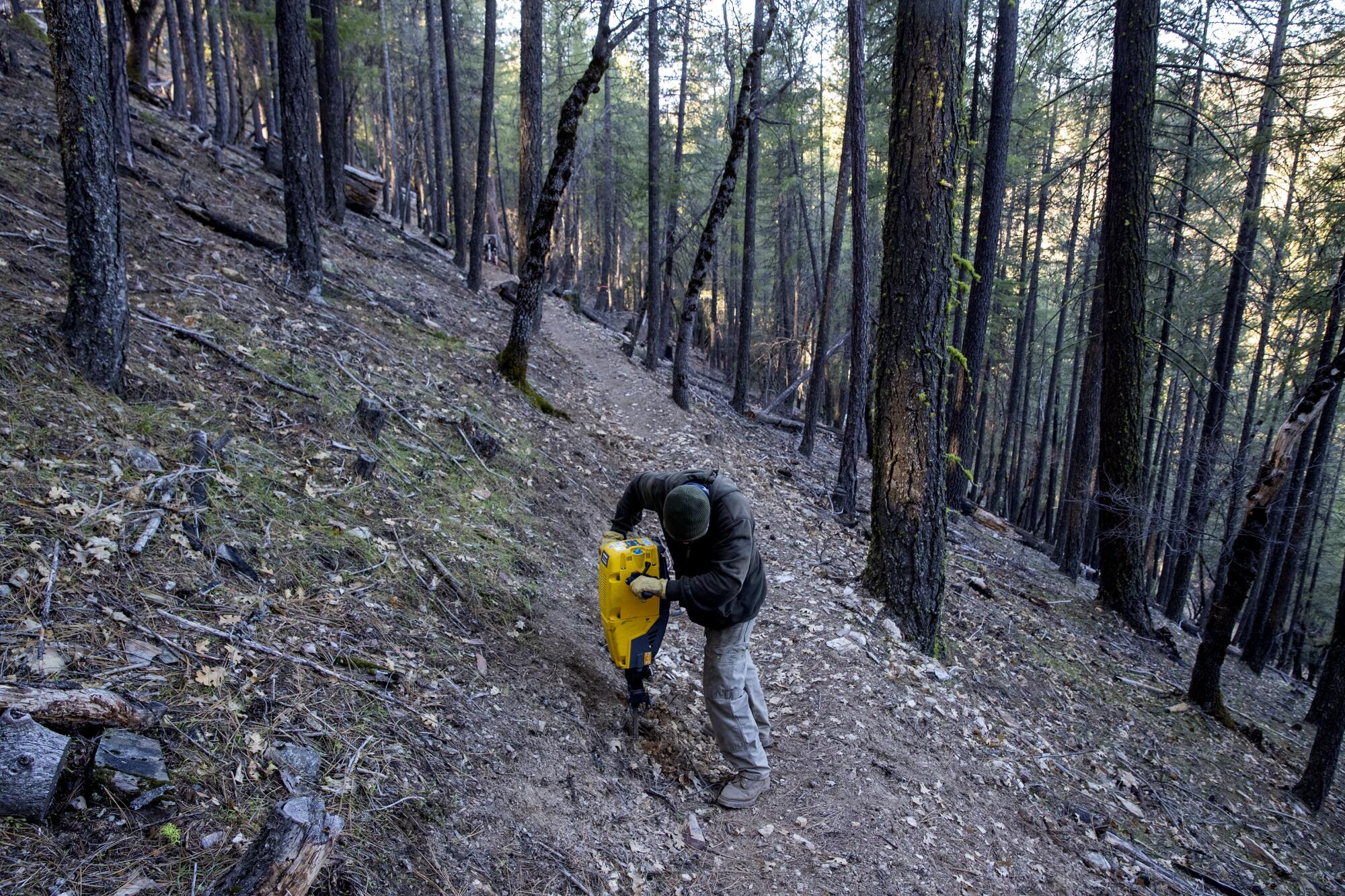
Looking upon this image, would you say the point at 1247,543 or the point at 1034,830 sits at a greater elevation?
the point at 1247,543

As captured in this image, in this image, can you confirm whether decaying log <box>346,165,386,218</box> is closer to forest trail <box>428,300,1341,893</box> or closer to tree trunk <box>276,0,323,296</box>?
tree trunk <box>276,0,323,296</box>

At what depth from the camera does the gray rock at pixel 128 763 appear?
2.28 m

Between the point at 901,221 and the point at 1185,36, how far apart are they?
5.41m

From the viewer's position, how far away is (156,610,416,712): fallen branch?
3.07 m

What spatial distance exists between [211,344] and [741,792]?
5.24m

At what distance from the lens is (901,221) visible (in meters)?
6.13

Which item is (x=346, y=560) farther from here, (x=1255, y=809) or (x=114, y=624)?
(x=1255, y=809)

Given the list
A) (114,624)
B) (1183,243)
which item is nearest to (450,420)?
(114,624)

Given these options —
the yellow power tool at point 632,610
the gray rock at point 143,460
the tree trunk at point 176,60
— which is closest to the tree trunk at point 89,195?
the gray rock at point 143,460

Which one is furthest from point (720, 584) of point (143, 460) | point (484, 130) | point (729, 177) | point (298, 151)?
point (484, 130)

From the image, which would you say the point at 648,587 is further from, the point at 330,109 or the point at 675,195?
the point at 675,195

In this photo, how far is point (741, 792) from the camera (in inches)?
157

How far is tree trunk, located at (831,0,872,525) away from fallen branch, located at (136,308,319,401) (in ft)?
20.8

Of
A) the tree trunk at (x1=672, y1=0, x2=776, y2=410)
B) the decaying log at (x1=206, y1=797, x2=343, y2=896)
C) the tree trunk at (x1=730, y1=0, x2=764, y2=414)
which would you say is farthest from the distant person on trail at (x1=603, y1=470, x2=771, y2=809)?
the tree trunk at (x1=730, y1=0, x2=764, y2=414)
